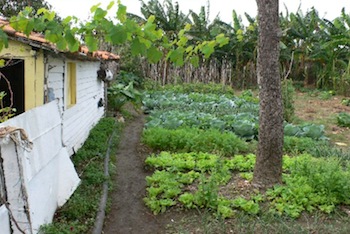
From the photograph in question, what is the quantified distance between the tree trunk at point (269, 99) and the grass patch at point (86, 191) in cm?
264

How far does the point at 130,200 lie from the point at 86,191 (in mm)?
730

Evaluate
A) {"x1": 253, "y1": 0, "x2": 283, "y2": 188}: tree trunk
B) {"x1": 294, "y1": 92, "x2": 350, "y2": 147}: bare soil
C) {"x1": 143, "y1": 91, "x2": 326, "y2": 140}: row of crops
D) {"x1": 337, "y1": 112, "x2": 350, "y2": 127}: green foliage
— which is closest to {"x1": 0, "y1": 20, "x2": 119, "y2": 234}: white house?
{"x1": 143, "y1": 91, "x2": 326, "y2": 140}: row of crops

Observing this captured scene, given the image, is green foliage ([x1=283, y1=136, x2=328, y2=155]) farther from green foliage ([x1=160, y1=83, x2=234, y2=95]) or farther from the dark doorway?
green foliage ([x1=160, y1=83, x2=234, y2=95])

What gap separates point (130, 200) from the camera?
20.2 ft

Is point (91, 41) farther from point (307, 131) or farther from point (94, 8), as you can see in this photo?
point (307, 131)

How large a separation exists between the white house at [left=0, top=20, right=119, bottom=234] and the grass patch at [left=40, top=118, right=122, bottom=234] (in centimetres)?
14

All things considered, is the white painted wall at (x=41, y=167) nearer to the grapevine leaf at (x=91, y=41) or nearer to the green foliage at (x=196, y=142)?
the grapevine leaf at (x=91, y=41)

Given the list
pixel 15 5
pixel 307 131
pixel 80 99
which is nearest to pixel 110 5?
pixel 80 99

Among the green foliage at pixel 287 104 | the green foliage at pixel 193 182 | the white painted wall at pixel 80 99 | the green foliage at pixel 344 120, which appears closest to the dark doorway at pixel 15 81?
the white painted wall at pixel 80 99

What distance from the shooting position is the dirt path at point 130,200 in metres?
5.26

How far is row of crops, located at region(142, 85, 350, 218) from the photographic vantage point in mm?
5547

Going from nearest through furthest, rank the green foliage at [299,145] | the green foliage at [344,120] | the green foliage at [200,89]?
the green foliage at [299,145], the green foliage at [344,120], the green foliage at [200,89]

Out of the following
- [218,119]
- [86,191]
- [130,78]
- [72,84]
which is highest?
[72,84]

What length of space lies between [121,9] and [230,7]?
21.0m
